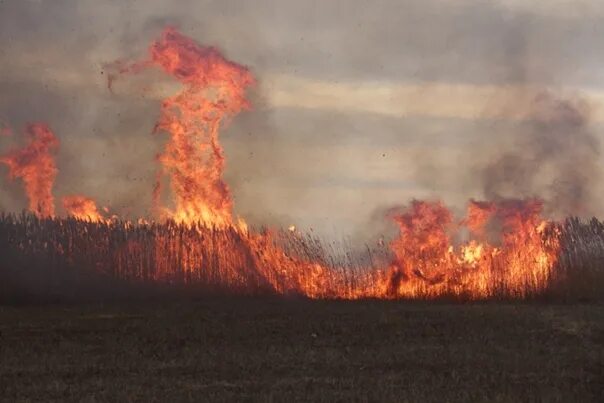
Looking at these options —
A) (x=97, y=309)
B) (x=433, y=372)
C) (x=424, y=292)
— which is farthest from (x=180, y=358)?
(x=424, y=292)

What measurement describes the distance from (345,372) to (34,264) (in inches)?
1427

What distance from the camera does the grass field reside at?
111 ft

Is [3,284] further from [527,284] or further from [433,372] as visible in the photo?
[433,372]

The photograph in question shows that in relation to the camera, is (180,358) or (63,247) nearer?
(180,358)

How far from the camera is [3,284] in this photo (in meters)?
67.7

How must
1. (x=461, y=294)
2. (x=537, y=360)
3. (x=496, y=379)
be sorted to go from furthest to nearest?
1. (x=461, y=294)
2. (x=537, y=360)
3. (x=496, y=379)

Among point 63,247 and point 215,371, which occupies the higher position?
point 63,247

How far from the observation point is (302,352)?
4219 cm

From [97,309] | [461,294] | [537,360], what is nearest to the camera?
[537,360]

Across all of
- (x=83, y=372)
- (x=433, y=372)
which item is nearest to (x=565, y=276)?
(x=433, y=372)

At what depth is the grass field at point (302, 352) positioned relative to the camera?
3394cm

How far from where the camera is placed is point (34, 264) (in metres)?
69.5

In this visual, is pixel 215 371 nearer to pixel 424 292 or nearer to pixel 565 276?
pixel 424 292

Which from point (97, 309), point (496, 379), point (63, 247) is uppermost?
point (63, 247)
